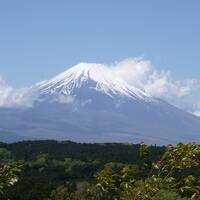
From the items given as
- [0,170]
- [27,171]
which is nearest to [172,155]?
[0,170]

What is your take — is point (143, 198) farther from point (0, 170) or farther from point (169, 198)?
point (169, 198)

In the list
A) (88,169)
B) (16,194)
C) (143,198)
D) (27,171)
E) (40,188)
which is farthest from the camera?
(88,169)

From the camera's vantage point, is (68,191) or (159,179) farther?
(68,191)

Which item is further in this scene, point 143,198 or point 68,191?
point 68,191

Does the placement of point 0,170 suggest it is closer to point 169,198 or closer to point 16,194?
point 169,198

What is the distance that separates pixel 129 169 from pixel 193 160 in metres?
1.47

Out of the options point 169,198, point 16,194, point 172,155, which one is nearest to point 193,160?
point 172,155

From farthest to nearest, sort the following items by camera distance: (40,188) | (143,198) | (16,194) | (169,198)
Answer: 1. (40,188)
2. (16,194)
3. (169,198)
4. (143,198)

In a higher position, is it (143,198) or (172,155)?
(172,155)

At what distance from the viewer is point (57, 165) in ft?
557

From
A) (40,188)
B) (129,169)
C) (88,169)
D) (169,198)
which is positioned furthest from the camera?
(88,169)

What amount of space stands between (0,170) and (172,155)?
399 cm

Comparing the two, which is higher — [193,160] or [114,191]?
[193,160]

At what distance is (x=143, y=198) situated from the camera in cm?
1169
